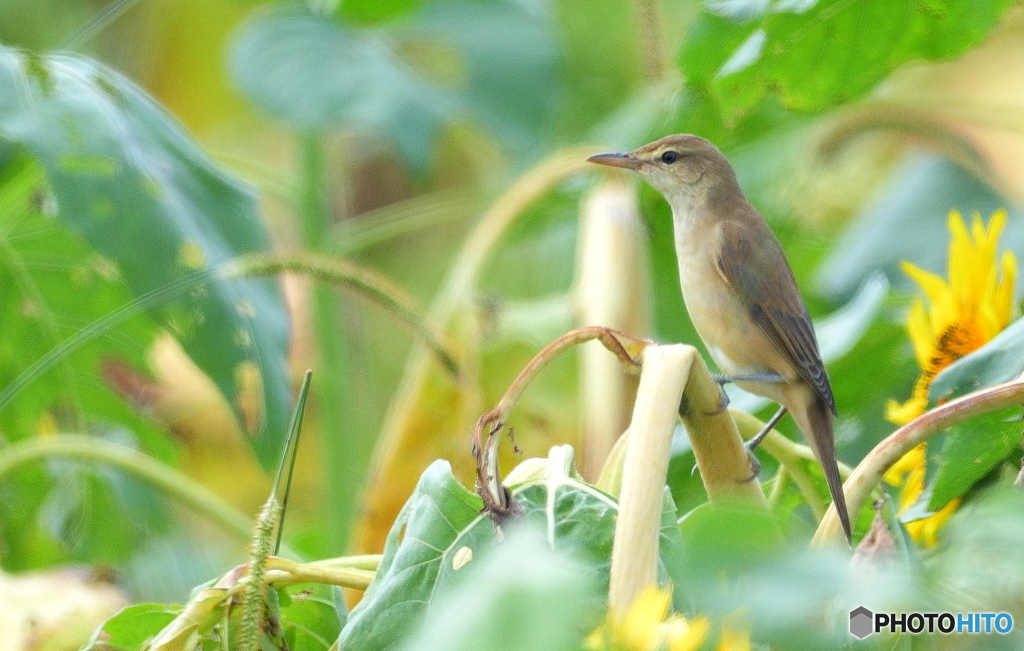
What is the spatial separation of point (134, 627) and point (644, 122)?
90 cm

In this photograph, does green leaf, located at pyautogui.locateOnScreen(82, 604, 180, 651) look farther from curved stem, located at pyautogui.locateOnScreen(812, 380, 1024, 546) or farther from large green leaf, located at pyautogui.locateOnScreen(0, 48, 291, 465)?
curved stem, located at pyautogui.locateOnScreen(812, 380, 1024, 546)

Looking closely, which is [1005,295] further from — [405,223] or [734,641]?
[405,223]

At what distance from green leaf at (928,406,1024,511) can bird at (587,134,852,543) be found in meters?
0.14

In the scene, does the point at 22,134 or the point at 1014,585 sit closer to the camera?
the point at 1014,585

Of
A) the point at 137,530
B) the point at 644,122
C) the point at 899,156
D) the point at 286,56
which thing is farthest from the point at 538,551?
the point at 899,156

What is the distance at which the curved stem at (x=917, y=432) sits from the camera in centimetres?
41

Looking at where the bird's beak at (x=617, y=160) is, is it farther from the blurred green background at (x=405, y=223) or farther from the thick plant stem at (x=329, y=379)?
the thick plant stem at (x=329, y=379)

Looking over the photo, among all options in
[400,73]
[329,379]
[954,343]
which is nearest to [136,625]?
[954,343]

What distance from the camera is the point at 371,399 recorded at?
1.98 m

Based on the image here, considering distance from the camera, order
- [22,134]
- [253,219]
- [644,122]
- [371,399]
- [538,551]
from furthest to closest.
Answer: [371,399]
[644,122]
[253,219]
[22,134]
[538,551]

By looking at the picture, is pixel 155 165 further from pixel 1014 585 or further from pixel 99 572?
pixel 1014 585

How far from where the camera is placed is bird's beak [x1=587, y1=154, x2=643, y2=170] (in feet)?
2.77

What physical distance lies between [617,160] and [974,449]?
41 cm

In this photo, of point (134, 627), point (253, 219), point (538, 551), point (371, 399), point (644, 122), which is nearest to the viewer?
point (538, 551)
